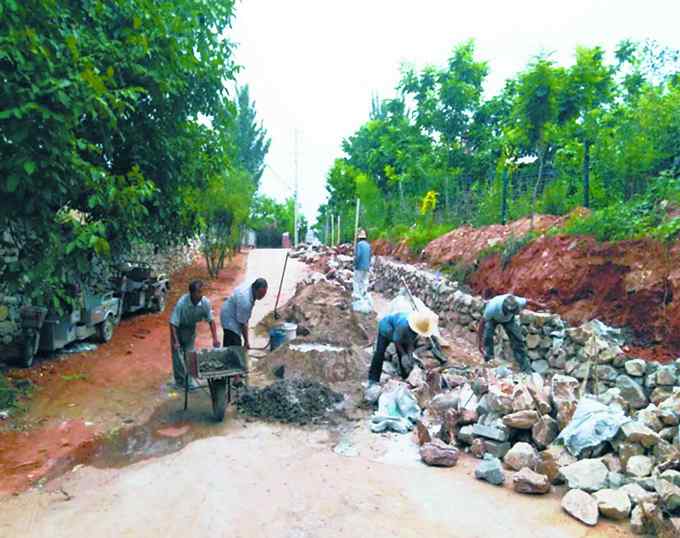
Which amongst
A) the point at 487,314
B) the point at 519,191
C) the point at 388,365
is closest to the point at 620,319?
the point at 487,314

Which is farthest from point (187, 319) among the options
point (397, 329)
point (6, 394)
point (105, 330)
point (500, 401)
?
point (500, 401)

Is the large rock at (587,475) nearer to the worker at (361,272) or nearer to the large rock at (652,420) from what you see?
→ the large rock at (652,420)

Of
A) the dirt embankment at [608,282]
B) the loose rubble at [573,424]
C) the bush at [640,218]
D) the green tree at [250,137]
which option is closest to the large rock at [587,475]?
the loose rubble at [573,424]

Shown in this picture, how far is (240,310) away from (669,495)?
503cm

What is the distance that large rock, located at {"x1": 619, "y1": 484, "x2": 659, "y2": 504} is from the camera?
151 inches

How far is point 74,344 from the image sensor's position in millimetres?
8914

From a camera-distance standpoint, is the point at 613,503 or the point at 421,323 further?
the point at 421,323

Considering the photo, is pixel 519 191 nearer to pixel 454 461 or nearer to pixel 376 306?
pixel 376 306

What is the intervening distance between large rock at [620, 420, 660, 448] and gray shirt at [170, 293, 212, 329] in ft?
16.0

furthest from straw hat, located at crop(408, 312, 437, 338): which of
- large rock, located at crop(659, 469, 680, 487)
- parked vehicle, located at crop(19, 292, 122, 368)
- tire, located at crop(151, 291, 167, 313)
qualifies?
tire, located at crop(151, 291, 167, 313)

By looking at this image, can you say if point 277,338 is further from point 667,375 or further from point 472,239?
point 472,239

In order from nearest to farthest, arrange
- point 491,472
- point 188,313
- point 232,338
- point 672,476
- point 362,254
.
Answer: point 672,476 → point 491,472 → point 188,313 → point 232,338 → point 362,254

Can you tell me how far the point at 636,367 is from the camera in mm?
6285

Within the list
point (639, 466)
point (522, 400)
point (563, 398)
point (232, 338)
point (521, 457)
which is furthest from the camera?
point (232, 338)
